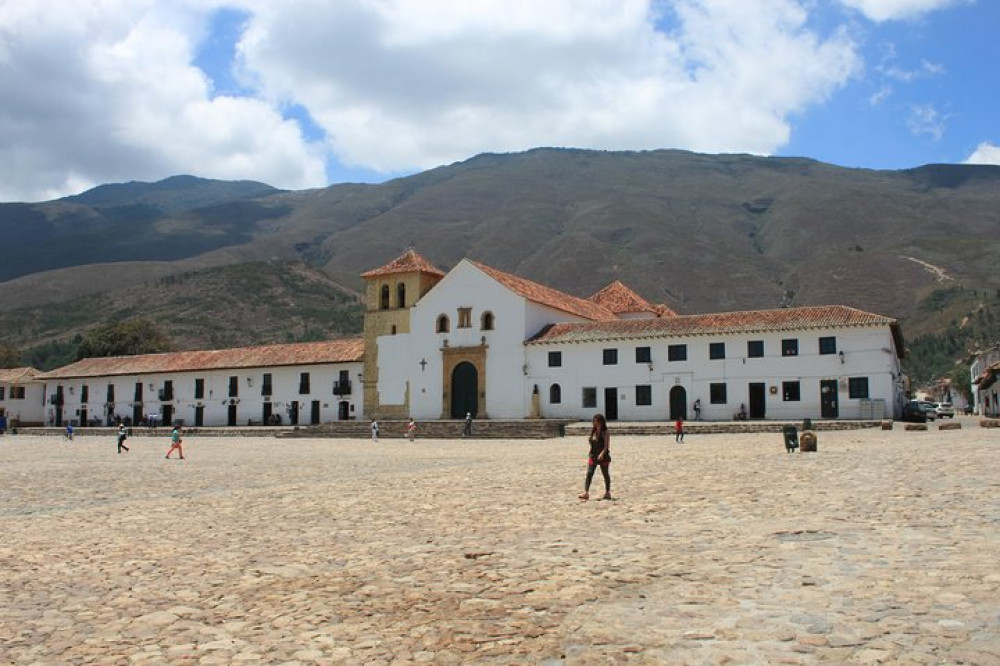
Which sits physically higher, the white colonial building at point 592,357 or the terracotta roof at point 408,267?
the terracotta roof at point 408,267

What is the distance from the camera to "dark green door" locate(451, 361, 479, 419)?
45.1m

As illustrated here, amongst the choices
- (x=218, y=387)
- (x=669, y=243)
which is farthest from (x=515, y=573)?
(x=669, y=243)

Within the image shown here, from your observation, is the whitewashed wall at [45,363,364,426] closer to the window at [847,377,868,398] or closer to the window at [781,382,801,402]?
the window at [781,382,801,402]

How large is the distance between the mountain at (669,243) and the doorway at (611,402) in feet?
205

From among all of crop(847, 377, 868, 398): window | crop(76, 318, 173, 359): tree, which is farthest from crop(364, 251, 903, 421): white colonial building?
crop(76, 318, 173, 359): tree

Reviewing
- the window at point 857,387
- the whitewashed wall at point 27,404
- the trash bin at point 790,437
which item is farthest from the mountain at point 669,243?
the trash bin at point 790,437

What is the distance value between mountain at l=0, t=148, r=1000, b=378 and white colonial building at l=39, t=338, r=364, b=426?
4567 cm

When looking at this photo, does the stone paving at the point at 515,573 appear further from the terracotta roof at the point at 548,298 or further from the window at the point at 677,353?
the terracotta roof at the point at 548,298

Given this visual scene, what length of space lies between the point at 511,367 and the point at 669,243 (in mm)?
94157

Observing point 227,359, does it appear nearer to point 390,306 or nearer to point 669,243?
point 390,306

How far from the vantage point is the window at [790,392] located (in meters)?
37.4

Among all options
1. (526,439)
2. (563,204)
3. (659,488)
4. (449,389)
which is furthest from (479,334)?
(563,204)

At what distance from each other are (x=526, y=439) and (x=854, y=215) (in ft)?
427

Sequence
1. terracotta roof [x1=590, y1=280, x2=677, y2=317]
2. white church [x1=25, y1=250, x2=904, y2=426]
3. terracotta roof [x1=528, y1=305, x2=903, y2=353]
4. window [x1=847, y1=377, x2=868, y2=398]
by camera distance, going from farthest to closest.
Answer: terracotta roof [x1=590, y1=280, x2=677, y2=317] → white church [x1=25, y1=250, x2=904, y2=426] → terracotta roof [x1=528, y1=305, x2=903, y2=353] → window [x1=847, y1=377, x2=868, y2=398]
